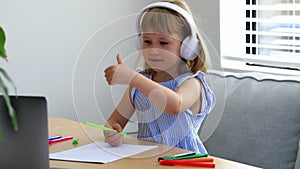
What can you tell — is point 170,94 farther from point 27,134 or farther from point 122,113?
point 27,134

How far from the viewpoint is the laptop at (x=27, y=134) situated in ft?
4.09

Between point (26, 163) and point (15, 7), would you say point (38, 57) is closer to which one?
point (15, 7)

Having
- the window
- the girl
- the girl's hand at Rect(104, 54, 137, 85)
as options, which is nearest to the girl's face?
the girl

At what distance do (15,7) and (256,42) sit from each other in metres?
1.16

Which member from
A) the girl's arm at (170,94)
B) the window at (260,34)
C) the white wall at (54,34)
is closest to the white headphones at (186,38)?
the girl's arm at (170,94)

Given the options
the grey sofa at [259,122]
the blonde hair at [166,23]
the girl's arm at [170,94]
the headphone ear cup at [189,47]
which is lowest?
the grey sofa at [259,122]

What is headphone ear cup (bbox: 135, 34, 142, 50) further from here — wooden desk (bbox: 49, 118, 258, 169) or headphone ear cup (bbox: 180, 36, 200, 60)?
wooden desk (bbox: 49, 118, 258, 169)

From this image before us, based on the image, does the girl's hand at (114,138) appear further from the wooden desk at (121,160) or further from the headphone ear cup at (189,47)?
the headphone ear cup at (189,47)

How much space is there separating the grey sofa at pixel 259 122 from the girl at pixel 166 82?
3.9 inches

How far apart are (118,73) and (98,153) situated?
229mm

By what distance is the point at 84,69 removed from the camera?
180cm

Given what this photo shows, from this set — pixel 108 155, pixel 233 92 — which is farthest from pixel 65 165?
pixel 233 92

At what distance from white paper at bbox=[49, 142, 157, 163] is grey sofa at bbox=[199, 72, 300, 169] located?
39cm

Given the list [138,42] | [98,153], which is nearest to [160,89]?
[138,42]
